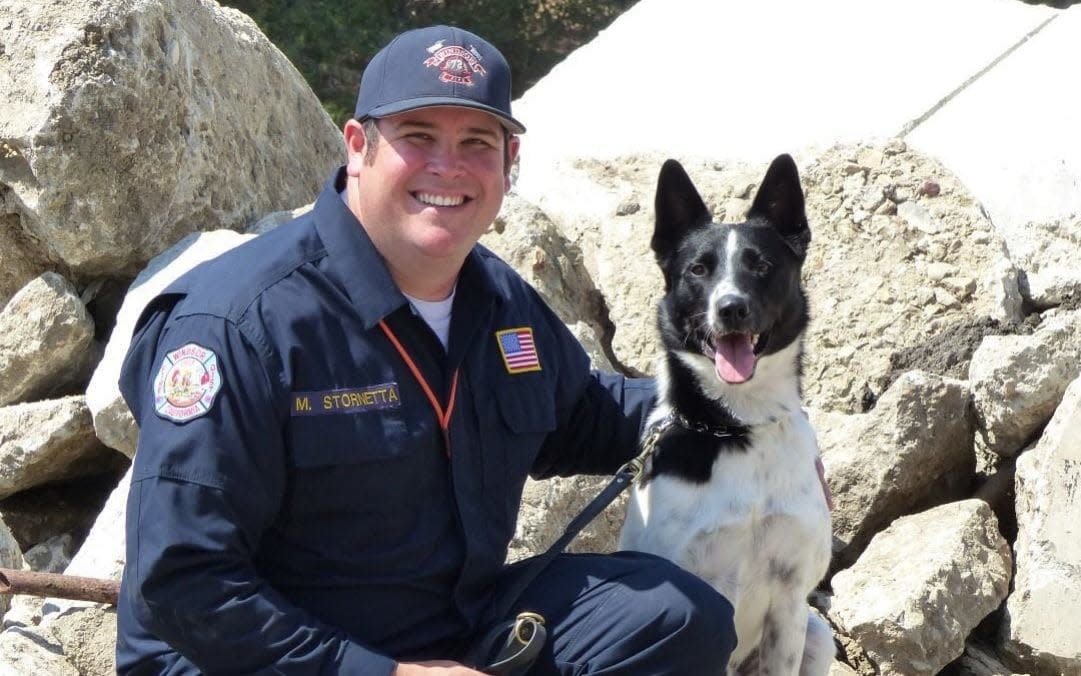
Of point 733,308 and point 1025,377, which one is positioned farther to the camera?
point 1025,377

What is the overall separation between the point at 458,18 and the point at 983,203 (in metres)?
5.84

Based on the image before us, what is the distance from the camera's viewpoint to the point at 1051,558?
4.06 metres

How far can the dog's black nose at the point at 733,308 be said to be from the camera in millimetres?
3443

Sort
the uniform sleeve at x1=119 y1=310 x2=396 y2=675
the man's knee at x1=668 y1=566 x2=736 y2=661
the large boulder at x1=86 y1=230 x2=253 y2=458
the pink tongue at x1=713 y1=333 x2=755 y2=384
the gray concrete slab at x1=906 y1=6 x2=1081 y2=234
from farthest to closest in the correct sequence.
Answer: the gray concrete slab at x1=906 y1=6 x2=1081 y2=234 < the large boulder at x1=86 y1=230 x2=253 y2=458 < the pink tongue at x1=713 y1=333 x2=755 y2=384 < the man's knee at x1=668 y1=566 x2=736 y2=661 < the uniform sleeve at x1=119 y1=310 x2=396 y2=675

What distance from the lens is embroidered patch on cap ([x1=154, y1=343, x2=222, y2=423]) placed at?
2.58 meters

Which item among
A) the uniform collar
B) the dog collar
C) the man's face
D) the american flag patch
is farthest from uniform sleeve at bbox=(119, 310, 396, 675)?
the dog collar

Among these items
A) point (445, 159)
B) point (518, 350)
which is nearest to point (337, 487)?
point (518, 350)

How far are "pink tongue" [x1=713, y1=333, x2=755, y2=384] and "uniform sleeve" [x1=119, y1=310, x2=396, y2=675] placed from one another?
1205 mm

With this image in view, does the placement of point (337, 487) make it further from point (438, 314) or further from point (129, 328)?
point (129, 328)

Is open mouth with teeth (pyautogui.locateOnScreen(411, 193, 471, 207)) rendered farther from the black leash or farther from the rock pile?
the rock pile

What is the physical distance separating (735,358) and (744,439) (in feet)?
0.67

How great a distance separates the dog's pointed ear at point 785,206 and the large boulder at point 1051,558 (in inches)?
42.7

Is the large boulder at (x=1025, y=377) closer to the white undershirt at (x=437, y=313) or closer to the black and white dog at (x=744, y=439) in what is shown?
the black and white dog at (x=744, y=439)

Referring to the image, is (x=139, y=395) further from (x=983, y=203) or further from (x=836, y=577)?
(x=983, y=203)
